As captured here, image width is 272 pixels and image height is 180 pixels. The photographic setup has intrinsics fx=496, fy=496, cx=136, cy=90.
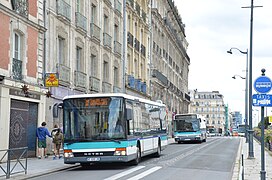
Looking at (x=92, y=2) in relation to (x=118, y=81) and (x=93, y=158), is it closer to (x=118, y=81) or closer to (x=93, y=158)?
(x=118, y=81)

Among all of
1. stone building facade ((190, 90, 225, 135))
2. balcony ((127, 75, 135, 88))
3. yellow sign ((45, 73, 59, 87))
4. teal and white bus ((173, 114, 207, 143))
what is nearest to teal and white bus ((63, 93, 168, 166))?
yellow sign ((45, 73, 59, 87))

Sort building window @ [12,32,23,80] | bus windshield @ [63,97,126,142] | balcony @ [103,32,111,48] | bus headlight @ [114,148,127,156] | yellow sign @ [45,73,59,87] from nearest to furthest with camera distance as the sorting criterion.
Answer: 1. bus headlight @ [114,148,127,156]
2. bus windshield @ [63,97,126,142]
3. building window @ [12,32,23,80]
4. yellow sign @ [45,73,59,87]
5. balcony @ [103,32,111,48]

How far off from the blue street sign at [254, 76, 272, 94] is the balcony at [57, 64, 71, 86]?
15423 mm

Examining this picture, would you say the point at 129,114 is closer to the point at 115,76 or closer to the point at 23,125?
the point at 23,125

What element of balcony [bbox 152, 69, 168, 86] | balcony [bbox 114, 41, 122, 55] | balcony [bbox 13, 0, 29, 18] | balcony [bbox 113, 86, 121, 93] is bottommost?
balcony [bbox 113, 86, 121, 93]

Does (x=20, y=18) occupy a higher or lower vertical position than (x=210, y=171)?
higher

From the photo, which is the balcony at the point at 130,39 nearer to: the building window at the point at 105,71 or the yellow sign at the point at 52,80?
the building window at the point at 105,71

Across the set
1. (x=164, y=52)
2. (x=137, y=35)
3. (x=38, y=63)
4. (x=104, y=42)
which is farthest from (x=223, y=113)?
(x=38, y=63)

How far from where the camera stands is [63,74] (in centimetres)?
2764

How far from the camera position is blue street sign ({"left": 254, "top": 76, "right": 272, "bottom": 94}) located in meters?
13.2

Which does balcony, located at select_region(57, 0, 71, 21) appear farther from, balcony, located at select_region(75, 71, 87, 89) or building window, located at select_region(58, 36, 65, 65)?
balcony, located at select_region(75, 71, 87, 89)

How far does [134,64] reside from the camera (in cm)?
4753

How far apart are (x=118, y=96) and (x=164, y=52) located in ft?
154

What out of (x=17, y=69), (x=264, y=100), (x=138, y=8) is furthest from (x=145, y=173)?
(x=138, y=8)
